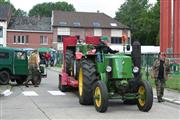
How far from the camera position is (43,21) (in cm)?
8894

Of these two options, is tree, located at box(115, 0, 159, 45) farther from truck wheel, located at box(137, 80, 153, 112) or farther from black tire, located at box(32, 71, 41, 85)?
truck wheel, located at box(137, 80, 153, 112)

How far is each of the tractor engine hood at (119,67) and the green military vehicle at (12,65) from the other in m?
9.93

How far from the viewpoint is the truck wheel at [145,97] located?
14419 millimetres

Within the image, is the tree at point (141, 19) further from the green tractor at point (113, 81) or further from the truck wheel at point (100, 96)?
the truck wheel at point (100, 96)

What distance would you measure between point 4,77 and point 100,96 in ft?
38.1

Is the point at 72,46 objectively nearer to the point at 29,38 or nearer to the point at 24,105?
the point at 24,105

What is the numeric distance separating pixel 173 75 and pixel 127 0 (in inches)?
4017

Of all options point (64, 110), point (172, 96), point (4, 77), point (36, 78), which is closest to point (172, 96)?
point (172, 96)

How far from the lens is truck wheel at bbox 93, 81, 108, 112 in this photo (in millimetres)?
14039

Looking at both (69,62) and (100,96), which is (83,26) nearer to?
(69,62)

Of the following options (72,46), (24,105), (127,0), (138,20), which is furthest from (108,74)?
(127,0)

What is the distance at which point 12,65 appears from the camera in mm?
25141

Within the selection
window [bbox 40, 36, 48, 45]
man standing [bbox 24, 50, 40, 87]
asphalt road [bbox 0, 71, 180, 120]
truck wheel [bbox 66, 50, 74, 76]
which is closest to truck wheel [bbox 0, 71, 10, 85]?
man standing [bbox 24, 50, 40, 87]

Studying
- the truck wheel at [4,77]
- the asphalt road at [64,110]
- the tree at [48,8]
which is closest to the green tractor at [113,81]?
the asphalt road at [64,110]
